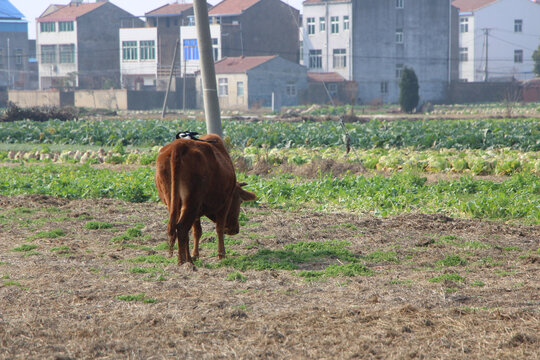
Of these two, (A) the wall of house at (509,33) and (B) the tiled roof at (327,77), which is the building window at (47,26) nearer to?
(B) the tiled roof at (327,77)

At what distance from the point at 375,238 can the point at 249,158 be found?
9.57 metres

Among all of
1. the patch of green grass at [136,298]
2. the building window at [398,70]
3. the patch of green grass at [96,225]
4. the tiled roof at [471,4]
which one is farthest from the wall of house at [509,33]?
the patch of green grass at [136,298]

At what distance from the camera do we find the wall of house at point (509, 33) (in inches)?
3221

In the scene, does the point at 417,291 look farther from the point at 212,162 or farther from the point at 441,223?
the point at 441,223

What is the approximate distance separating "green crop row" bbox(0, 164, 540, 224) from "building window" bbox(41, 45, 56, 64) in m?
76.1

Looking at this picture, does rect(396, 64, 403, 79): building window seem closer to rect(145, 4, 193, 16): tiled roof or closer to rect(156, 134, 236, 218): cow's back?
rect(145, 4, 193, 16): tiled roof

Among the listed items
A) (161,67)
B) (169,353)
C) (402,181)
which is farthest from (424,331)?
(161,67)

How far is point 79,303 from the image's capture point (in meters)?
6.31

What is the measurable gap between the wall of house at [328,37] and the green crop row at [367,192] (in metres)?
59.1

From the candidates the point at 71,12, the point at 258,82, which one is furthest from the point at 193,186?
the point at 71,12

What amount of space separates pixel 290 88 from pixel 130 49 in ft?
74.9

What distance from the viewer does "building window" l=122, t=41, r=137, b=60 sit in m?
82.1

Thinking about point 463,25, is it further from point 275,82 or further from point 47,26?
point 47,26

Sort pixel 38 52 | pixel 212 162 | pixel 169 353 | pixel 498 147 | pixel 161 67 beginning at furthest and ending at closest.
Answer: pixel 38 52 < pixel 161 67 < pixel 498 147 < pixel 212 162 < pixel 169 353
